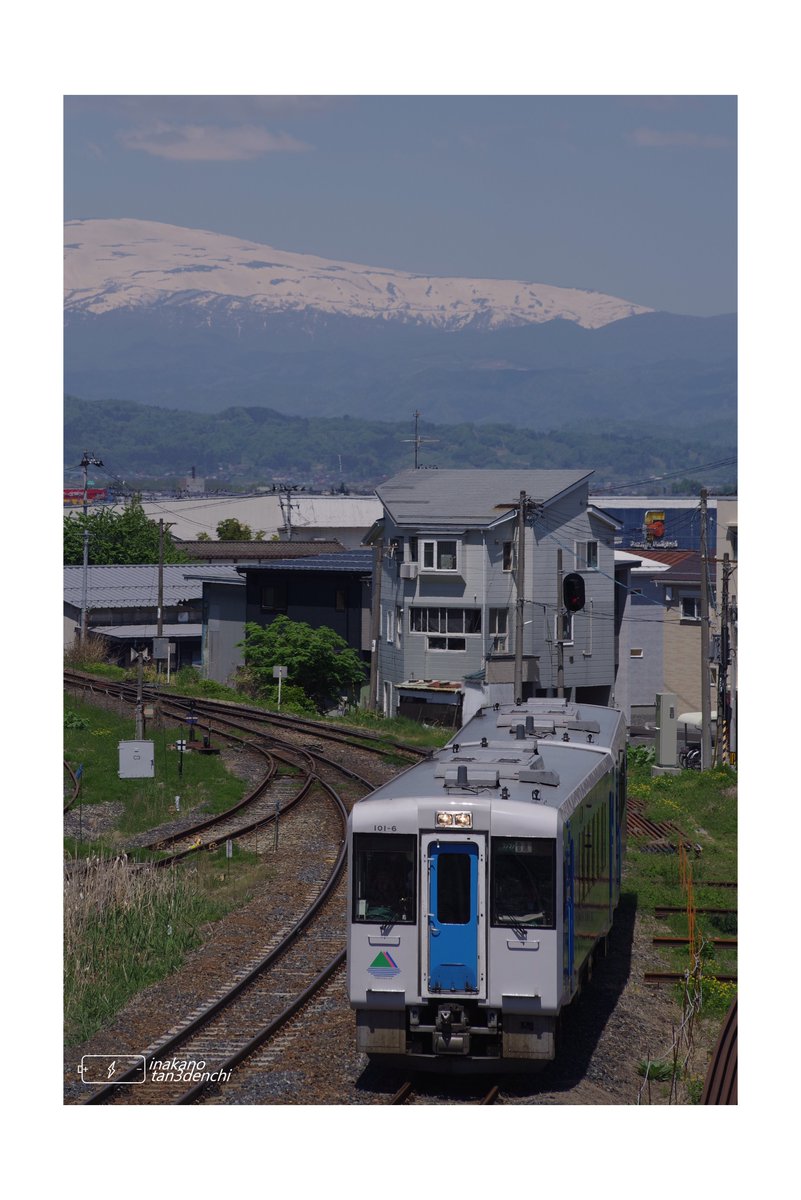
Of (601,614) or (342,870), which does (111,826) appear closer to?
(342,870)

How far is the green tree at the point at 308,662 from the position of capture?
45844 millimetres

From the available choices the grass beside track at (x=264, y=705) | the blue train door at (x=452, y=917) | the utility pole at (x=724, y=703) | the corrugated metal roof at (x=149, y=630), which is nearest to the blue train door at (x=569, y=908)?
the blue train door at (x=452, y=917)

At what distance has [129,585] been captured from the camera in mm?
59406

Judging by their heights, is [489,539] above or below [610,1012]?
above

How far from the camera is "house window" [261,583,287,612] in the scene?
174 ft

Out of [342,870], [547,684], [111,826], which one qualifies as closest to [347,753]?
[111,826]

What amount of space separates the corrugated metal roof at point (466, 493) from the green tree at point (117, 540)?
2565 centimetres

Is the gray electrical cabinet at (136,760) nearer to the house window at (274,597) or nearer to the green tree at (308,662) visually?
the green tree at (308,662)

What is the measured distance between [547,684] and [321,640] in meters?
7.75

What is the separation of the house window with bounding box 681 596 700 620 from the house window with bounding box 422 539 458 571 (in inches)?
563

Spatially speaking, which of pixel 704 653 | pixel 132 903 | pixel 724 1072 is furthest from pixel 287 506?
pixel 724 1072

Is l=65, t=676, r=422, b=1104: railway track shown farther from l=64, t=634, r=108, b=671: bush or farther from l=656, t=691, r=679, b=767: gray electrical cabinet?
l=64, t=634, r=108, b=671: bush

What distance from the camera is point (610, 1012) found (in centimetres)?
1410
